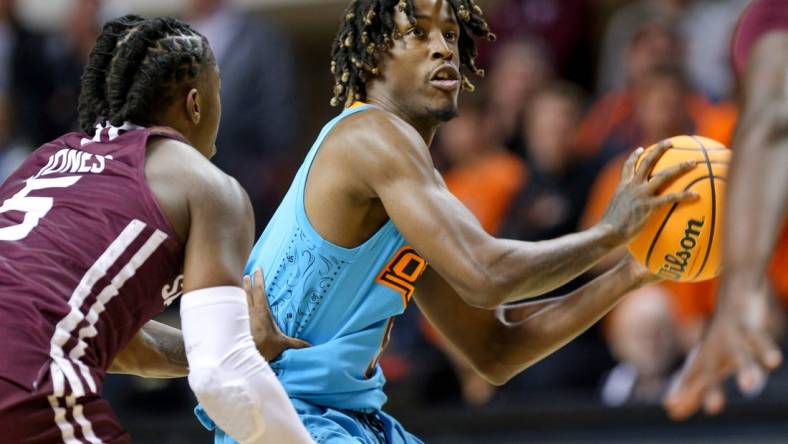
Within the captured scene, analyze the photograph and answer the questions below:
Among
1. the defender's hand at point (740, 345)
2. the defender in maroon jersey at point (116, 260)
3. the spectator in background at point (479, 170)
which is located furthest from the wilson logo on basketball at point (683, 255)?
the spectator in background at point (479, 170)

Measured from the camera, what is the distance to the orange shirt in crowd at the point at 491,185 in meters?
8.06

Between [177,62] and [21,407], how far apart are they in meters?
1.02

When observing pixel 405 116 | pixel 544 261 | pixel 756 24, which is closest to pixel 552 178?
pixel 405 116

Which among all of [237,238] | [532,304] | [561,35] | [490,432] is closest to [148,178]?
[237,238]

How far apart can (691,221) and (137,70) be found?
1604 mm

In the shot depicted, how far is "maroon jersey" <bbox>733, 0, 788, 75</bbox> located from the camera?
193 centimetres

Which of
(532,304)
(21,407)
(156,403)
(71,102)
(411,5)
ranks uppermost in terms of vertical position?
(411,5)

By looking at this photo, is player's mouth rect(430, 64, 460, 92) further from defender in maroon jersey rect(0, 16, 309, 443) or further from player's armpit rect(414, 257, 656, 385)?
defender in maroon jersey rect(0, 16, 309, 443)

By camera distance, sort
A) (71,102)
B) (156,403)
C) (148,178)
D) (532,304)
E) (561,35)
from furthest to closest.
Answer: (71,102) < (561,35) < (156,403) < (532,304) < (148,178)

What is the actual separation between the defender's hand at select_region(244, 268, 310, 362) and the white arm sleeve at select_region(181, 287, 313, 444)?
0.47 meters

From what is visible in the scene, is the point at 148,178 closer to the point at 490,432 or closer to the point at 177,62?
the point at 177,62

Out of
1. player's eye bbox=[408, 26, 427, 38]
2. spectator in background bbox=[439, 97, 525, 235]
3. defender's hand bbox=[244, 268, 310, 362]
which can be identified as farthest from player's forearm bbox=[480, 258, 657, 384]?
spectator in background bbox=[439, 97, 525, 235]

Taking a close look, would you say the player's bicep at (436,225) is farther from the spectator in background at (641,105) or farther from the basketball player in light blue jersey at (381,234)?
the spectator in background at (641,105)

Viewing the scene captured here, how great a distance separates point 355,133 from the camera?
3934 millimetres
